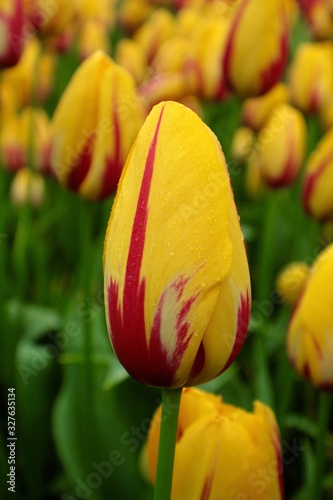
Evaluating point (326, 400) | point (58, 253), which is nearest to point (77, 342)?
point (326, 400)

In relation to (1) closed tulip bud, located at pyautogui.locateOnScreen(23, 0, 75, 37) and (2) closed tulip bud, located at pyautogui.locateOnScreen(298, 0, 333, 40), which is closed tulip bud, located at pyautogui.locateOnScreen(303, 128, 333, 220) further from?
(2) closed tulip bud, located at pyautogui.locateOnScreen(298, 0, 333, 40)

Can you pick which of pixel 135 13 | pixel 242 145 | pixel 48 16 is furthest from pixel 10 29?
pixel 135 13

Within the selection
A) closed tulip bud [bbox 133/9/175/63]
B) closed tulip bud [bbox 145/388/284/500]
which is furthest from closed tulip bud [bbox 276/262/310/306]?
closed tulip bud [bbox 133/9/175/63]

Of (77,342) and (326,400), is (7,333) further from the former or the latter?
(326,400)

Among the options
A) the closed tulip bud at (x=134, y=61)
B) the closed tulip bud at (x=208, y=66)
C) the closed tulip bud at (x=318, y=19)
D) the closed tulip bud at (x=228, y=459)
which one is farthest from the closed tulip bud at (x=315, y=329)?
the closed tulip bud at (x=318, y=19)

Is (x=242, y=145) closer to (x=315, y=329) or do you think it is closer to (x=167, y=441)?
(x=315, y=329)

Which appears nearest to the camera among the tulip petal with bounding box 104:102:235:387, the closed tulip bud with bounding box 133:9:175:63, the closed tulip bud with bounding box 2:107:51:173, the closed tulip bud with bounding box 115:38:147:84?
the tulip petal with bounding box 104:102:235:387
